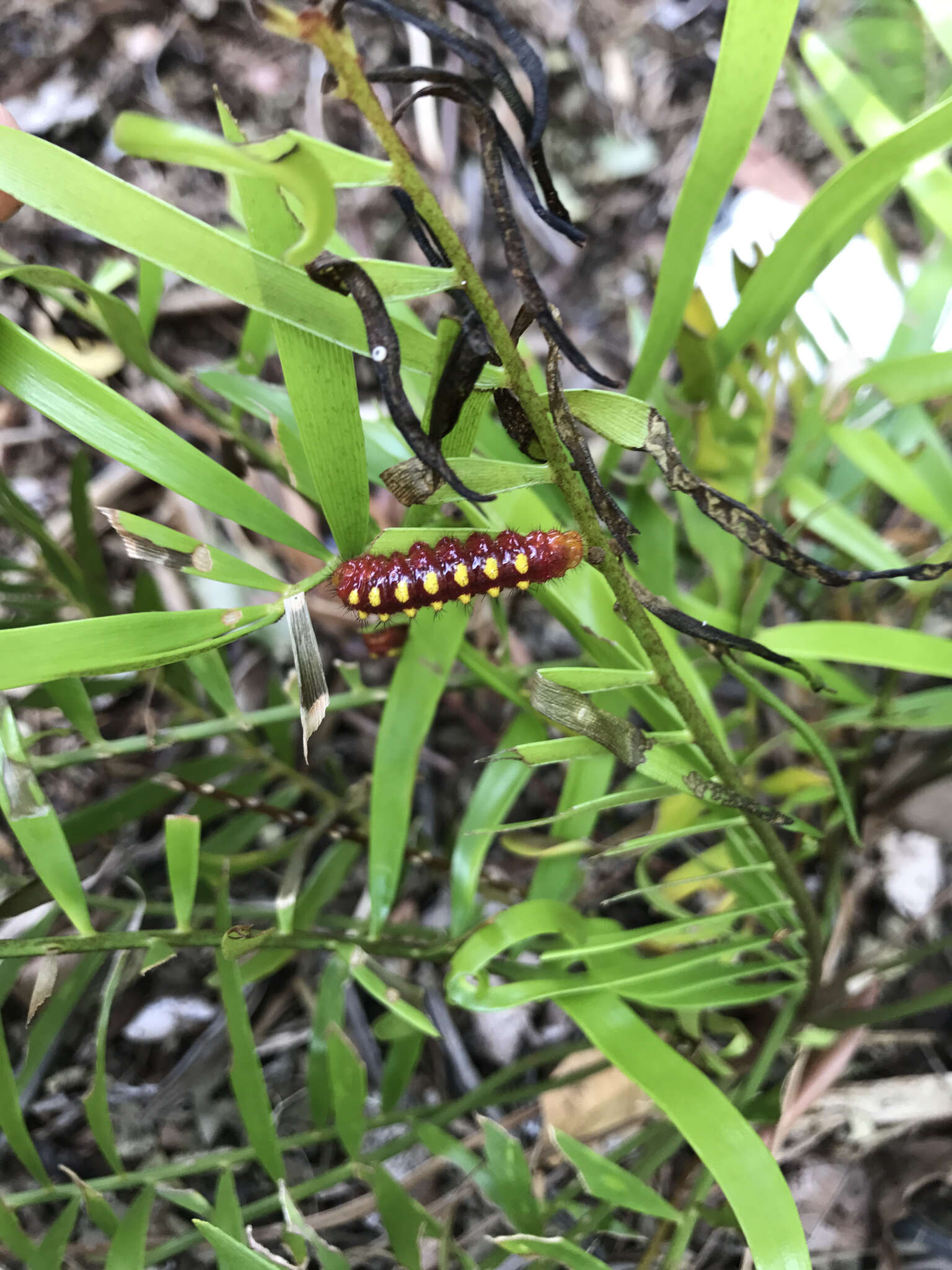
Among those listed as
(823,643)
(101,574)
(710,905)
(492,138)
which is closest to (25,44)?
(101,574)

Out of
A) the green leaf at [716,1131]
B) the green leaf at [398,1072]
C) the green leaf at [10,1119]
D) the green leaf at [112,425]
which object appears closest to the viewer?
the green leaf at [112,425]

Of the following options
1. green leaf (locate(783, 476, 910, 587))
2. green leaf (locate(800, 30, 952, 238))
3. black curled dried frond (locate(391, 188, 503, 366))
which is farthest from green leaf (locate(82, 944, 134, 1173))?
green leaf (locate(800, 30, 952, 238))

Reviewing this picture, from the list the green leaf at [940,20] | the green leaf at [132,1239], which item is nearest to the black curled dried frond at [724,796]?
the green leaf at [132,1239]

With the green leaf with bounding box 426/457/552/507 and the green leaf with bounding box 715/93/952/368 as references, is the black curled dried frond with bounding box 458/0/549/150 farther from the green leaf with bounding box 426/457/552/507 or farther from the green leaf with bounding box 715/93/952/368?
the green leaf with bounding box 715/93/952/368

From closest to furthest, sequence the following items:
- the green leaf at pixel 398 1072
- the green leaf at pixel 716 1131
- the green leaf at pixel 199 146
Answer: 1. the green leaf at pixel 199 146
2. the green leaf at pixel 716 1131
3. the green leaf at pixel 398 1072

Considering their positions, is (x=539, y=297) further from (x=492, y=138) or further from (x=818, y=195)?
(x=818, y=195)

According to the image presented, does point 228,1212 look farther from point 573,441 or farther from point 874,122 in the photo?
Result: point 874,122

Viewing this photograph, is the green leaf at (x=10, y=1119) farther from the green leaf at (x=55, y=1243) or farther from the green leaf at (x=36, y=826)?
the green leaf at (x=36, y=826)
